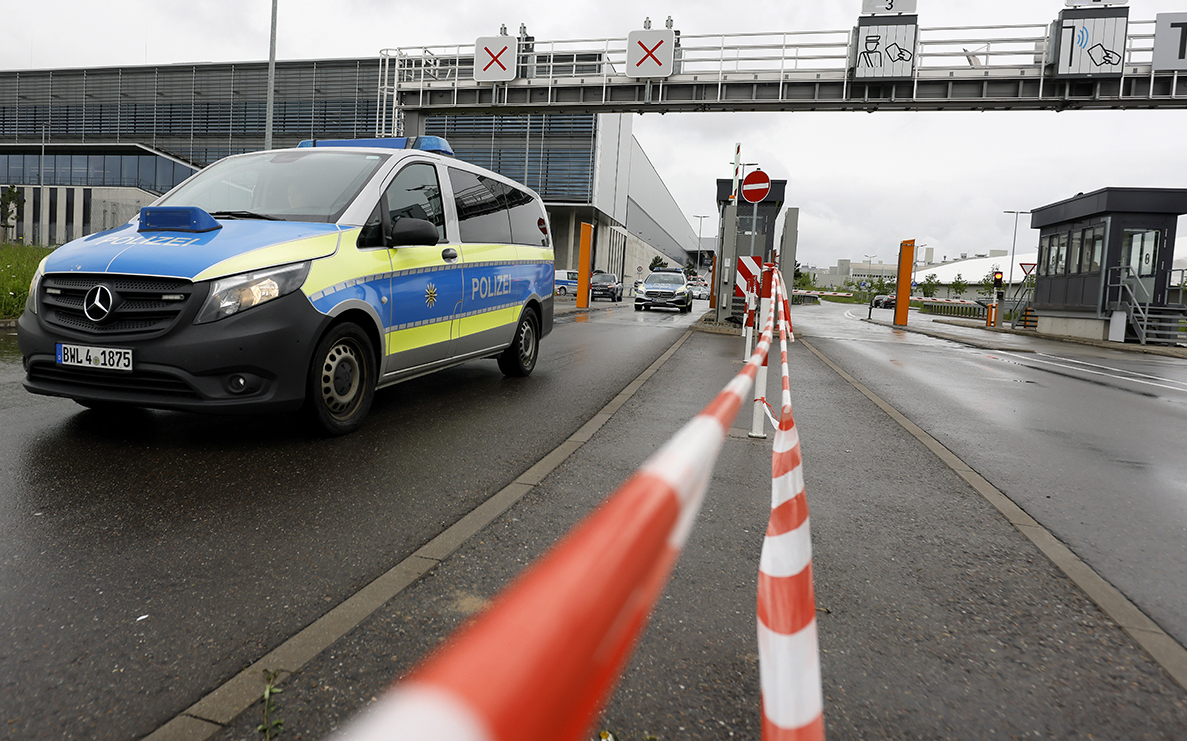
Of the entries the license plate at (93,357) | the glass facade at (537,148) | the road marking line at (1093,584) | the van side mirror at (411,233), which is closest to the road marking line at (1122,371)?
the road marking line at (1093,584)

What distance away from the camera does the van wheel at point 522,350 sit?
845 cm

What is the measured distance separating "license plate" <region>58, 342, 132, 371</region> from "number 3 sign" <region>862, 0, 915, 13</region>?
22.9 m

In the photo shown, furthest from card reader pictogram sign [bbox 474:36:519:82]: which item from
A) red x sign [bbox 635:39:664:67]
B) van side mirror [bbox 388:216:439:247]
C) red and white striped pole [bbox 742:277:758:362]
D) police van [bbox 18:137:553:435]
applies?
van side mirror [bbox 388:216:439:247]

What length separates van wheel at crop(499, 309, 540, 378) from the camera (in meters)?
8.45

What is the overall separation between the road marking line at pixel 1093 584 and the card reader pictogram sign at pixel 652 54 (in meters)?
19.6

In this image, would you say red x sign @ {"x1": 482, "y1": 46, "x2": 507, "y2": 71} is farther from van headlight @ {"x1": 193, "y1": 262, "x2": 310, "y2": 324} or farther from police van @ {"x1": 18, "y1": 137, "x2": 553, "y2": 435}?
van headlight @ {"x1": 193, "y1": 262, "x2": 310, "y2": 324}

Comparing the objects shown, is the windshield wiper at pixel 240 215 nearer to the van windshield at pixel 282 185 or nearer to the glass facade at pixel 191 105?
the van windshield at pixel 282 185

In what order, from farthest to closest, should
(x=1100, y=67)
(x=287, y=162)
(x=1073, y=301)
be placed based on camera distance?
(x=1073, y=301)
(x=1100, y=67)
(x=287, y=162)

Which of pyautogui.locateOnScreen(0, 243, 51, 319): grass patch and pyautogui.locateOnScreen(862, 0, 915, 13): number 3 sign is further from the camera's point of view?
pyautogui.locateOnScreen(862, 0, 915, 13): number 3 sign

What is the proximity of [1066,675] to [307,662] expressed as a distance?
95.1 inches

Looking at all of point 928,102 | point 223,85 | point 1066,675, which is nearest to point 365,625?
point 1066,675

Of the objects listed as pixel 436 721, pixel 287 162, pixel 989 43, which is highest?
pixel 989 43

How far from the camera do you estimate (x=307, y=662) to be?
240 centimetres

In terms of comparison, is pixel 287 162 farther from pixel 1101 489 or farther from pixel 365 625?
pixel 1101 489
